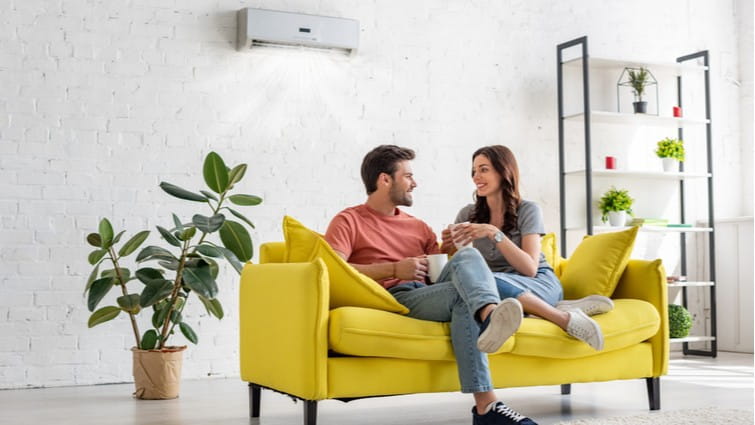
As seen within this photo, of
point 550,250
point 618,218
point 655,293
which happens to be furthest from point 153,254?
point 618,218

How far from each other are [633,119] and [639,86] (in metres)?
0.21

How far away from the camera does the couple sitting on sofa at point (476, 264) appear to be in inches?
117

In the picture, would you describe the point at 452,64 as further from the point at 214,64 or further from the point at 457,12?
the point at 214,64

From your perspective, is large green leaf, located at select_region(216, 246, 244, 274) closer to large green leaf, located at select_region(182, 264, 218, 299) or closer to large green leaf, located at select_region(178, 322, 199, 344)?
large green leaf, located at select_region(182, 264, 218, 299)

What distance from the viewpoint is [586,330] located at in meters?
3.23

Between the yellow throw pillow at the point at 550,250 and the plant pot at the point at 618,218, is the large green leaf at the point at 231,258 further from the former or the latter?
the plant pot at the point at 618,218

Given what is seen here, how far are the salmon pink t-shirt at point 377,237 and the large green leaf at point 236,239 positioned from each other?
0.71 meters

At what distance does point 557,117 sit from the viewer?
570 centimetres

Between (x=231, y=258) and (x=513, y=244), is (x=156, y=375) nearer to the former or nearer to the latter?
(x=231, y=258)

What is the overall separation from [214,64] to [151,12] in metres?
0.41

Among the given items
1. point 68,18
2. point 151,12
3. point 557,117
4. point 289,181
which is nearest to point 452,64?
point 557,117

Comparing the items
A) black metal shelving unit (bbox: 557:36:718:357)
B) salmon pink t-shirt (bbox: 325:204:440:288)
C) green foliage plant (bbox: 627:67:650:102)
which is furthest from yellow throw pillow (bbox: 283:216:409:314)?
green foliage plant (bbox: 627:67:650:102)

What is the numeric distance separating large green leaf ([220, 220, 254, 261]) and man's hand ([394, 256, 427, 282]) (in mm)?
996

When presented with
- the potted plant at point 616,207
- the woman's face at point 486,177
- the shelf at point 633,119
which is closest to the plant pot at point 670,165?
the shelf at point 633,119
